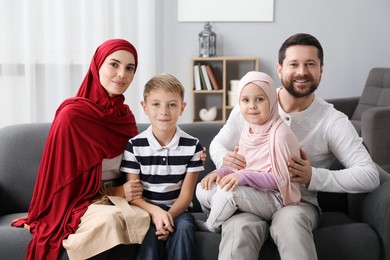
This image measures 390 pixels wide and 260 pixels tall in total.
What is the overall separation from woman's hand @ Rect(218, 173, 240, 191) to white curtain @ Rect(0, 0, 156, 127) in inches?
117

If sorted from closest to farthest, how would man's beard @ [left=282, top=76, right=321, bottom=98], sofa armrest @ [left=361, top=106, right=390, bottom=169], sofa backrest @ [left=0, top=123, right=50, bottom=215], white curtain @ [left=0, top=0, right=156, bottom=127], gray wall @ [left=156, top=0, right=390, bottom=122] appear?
man's beard @ [left=282, top=76, right=321, bottom=98] < sofa backrest @ [left=0, top=123, right=50, bottom=215] < sofa armrest @ [left=361, top=106, right=390, bottom=169] < white curtain @ [left=0, top=0, right=156, bottom=127] < gray wall @ [left=156, top=0, right=390, bottom=122]

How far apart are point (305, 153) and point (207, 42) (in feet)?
9.97

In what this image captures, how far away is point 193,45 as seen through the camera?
5.32m

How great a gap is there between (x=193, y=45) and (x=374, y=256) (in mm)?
3453

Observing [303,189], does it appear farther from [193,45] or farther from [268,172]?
[193,45]

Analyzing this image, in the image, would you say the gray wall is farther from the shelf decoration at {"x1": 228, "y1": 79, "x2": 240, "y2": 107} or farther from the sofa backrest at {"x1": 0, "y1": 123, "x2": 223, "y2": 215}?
the sofa backrest at {"x1": 0, "y1": 123, "x2": 223, "y2": 215}

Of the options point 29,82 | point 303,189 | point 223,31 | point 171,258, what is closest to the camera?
point 171,258

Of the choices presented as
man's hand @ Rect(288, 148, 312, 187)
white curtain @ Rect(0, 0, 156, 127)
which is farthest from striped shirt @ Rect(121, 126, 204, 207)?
white curtain @ Rect(0, 0, 156, 127)

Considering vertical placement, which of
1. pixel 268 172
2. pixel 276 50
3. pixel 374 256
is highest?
pixel 276 50

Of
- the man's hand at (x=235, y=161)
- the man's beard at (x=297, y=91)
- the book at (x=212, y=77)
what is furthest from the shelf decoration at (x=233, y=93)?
the man's hand at (x=235, y=161)

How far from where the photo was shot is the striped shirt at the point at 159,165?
226cm

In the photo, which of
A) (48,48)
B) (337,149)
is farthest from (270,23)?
(337,149)

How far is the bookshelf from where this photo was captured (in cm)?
516

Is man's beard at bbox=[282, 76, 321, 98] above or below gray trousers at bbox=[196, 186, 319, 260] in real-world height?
above
